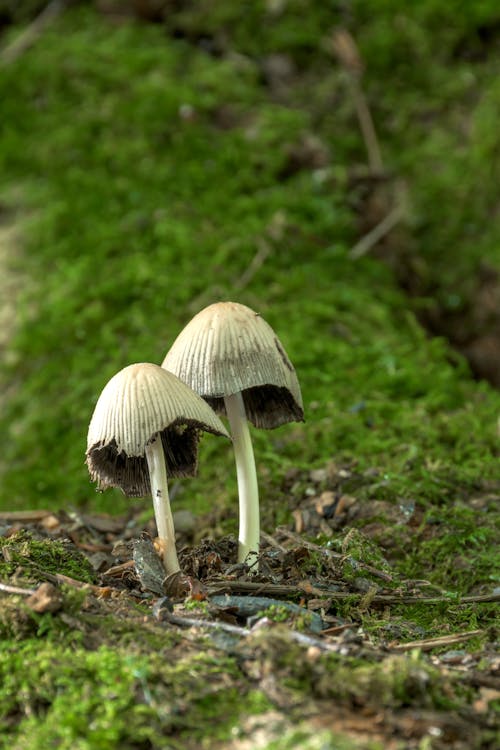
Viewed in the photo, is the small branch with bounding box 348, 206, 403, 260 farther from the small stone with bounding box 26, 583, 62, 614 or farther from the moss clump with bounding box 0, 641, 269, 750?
the moss clump with bounding box 0, 641, 269, 750

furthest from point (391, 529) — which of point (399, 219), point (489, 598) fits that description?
point (399, 219)

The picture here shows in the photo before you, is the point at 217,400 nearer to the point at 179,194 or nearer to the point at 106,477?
the point at 106,477


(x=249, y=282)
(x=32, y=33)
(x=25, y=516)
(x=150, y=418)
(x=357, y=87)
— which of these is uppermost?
(x=32, y=33)

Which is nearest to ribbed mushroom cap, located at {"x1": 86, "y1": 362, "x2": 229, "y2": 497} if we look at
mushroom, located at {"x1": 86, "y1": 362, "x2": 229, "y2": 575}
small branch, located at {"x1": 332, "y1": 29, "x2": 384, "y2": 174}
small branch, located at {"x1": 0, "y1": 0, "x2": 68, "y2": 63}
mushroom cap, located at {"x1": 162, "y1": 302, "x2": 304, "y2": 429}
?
mushroom, located at {"x1": 86, "y1": 362, "x2": 229, "y2": 575}


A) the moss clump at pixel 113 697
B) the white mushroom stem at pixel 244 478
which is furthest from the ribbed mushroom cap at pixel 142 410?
the moss clump at pixel 113 697

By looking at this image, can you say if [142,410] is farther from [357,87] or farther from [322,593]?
[357,87]

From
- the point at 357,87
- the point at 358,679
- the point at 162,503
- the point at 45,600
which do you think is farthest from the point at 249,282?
the point at 358,679

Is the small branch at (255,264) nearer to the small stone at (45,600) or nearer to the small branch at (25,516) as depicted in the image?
the small branch at (25,516)
